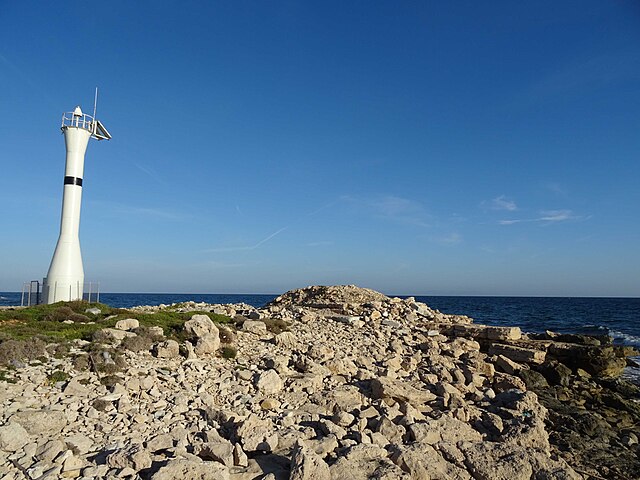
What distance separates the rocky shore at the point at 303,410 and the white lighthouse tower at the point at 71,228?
27.9 feet

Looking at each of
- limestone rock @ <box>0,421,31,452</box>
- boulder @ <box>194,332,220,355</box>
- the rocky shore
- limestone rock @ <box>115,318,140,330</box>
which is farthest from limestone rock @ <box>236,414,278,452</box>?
limestone rock @ <box>115,318,140,330</box>

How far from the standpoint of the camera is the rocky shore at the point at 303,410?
6910 millimetres

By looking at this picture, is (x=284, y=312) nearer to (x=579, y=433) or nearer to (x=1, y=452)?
(x=579, y=433)

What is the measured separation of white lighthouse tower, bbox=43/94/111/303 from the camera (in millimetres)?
20734

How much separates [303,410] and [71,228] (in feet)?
55.8

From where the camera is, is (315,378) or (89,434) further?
(315,378)

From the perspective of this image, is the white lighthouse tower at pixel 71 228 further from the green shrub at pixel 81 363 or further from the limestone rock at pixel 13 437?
the limestone rock at pixel 13 437

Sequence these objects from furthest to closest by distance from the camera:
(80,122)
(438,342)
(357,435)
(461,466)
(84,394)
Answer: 1. (80,122)
2. (438,342)
3. (84,394)
4. (357,435)
5. (461,466)

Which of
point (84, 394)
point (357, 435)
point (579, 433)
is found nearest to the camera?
point (357, 435)

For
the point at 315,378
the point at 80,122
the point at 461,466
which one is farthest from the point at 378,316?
the point at 80,122

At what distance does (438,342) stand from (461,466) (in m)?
10.7

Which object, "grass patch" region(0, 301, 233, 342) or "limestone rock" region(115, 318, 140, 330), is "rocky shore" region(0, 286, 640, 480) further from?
"grass patch" region(0, 301, 233, 342)

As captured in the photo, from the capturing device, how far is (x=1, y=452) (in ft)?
22.2

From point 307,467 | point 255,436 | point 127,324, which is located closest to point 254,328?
point 127,324
